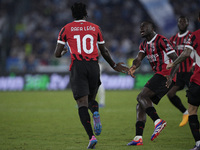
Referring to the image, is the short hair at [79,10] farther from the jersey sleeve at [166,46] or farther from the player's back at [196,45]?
the player's back at [196,45]

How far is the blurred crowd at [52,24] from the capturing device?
1080 inches

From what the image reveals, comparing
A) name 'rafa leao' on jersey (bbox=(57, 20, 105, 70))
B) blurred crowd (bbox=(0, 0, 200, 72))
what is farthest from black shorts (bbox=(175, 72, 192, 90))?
blurred crowd (bbox=(0, 0, 200, 72))

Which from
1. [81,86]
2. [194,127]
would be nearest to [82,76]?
[81,86]

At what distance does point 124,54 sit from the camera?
88.3ft

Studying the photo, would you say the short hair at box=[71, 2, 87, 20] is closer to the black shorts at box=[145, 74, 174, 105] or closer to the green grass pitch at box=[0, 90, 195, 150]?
the black shorts at box=[145, 74, 174, 105]

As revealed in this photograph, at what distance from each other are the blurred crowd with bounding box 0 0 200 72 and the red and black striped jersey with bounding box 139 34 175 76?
18103mm

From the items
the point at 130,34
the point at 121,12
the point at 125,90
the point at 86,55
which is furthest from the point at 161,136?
the point at 121,12

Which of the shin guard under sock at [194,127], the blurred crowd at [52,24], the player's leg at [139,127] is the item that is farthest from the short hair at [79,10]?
the blurred crowd at [52,24]

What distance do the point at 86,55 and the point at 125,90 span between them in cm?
1594

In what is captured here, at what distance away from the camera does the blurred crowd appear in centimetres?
2742

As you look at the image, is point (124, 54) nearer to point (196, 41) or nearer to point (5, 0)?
point (5, 0)

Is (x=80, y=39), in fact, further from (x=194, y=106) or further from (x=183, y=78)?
(x=183, y=78)

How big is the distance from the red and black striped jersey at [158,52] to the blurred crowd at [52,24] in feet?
59.4

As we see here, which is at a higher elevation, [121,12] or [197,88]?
[121,12]
